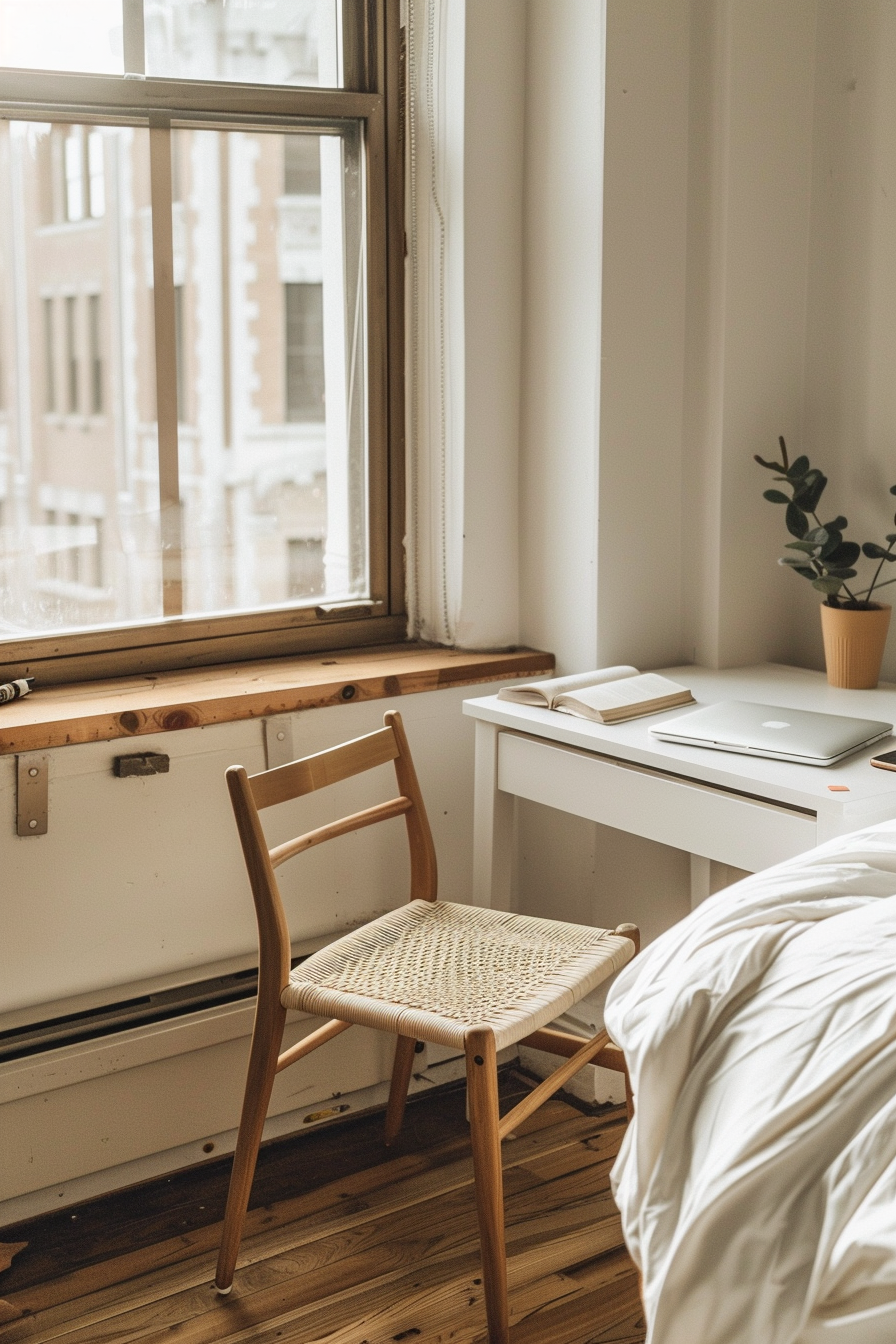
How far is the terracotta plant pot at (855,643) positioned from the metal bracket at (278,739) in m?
0.83

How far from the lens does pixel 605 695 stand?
71.9 inches

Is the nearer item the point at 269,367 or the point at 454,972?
the point at 454,972

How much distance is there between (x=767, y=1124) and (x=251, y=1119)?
0.86 m

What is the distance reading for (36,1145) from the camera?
1.75 meters

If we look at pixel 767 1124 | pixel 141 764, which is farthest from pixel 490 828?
pixel 767 1124

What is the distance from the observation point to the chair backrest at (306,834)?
1545 millimetres

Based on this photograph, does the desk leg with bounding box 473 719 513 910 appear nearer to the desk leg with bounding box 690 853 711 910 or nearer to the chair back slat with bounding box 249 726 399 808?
the chair back slat with bounding box 249 726 399 808

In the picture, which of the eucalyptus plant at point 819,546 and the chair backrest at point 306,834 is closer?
the chair backrest at point 306,834

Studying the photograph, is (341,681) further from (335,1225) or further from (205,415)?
(335,1225)

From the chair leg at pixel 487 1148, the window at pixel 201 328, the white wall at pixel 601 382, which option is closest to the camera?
the chair leg at pixel 487 1148

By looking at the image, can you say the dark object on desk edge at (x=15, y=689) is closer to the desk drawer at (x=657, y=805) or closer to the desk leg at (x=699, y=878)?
the desk drawer at (x=657, y=805)

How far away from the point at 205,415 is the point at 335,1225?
1.21 m

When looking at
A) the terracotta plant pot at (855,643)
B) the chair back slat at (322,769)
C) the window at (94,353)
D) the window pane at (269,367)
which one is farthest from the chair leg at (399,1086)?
the window at (94,353)

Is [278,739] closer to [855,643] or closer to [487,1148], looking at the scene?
[487,1148]
